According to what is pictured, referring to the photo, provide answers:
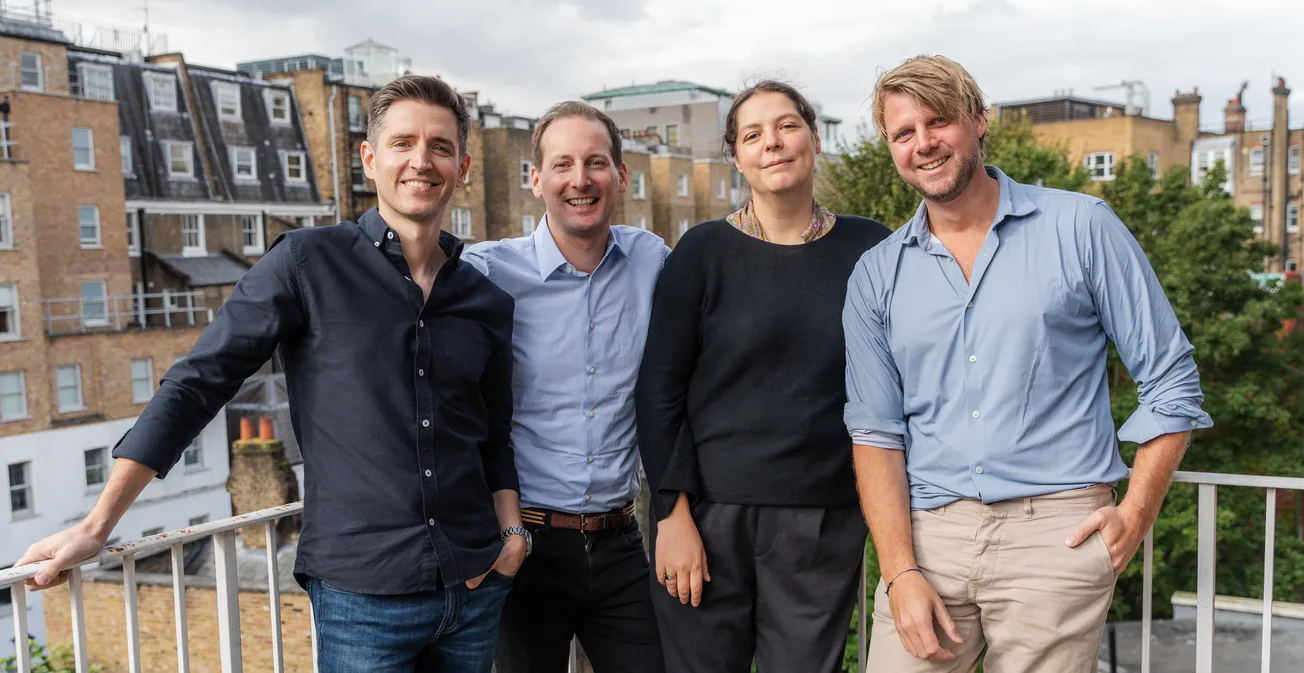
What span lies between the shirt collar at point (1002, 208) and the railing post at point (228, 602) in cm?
205

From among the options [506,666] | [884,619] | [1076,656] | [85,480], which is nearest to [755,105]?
[884,619]

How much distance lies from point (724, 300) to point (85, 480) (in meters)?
29.2

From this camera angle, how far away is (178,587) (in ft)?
9.23

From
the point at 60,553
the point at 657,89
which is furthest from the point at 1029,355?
the point at 657,89

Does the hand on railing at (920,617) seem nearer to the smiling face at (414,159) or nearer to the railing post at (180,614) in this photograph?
the smiling face at (414,159)

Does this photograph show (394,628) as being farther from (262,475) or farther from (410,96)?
(262,475)

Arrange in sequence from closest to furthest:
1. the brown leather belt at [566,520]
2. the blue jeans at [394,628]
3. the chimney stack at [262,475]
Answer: the blue jeans at [394,628], the brown leather belt at [566,520], the chimney stack at [262,475]

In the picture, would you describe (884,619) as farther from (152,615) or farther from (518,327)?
(152,615)

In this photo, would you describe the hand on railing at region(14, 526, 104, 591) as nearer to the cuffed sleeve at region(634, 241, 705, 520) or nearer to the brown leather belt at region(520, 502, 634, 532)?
the brown leather belt at region(520, 502, 634, 532)

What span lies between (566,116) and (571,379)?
2.64ft

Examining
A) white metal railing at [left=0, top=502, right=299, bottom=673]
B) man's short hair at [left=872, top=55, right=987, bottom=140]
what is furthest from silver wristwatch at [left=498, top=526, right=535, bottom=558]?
man's short hair at [left=872, top=55, right=987, bottom=140]

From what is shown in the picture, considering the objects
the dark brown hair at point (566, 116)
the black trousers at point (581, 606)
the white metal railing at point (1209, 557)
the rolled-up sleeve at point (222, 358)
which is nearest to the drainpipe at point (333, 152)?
the dark brown hair at point (566, 116)

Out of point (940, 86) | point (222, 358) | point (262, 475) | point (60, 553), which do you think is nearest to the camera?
point (60, 553)

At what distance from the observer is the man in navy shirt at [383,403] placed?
8.09 feet
